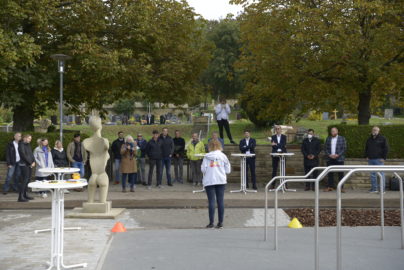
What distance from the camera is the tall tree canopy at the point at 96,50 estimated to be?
58.0 feet

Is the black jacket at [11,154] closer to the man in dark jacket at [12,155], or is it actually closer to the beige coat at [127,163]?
the man in dark jacket at [12,155]

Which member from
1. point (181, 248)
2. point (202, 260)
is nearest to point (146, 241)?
point (181, 248)

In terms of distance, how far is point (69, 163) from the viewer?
57.0 ft

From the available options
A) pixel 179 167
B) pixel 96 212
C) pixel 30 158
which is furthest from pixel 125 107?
pixel 96 212

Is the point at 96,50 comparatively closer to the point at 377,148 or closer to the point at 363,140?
the point at 363,140

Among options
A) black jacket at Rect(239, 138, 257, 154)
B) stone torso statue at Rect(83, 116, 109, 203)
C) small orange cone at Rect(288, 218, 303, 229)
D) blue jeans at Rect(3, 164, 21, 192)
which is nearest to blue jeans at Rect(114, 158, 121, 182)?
blue jeans at Rect(3, 164, 21, 192)

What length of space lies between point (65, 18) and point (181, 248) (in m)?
13.0

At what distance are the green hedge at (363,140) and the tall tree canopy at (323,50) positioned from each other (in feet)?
5.75

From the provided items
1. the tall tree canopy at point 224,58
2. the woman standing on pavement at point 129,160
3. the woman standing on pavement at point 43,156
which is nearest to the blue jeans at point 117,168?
the woman standing on pavement at point 129,160

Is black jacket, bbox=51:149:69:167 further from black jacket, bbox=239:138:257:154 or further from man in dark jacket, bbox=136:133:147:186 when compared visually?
black jacket, bbox=239:138:257:154

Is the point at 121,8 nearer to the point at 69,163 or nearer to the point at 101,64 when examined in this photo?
the point at 101,64

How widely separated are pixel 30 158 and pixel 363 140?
10506mm

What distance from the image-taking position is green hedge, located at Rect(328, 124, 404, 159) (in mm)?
17922

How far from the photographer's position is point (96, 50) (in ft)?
60.3
